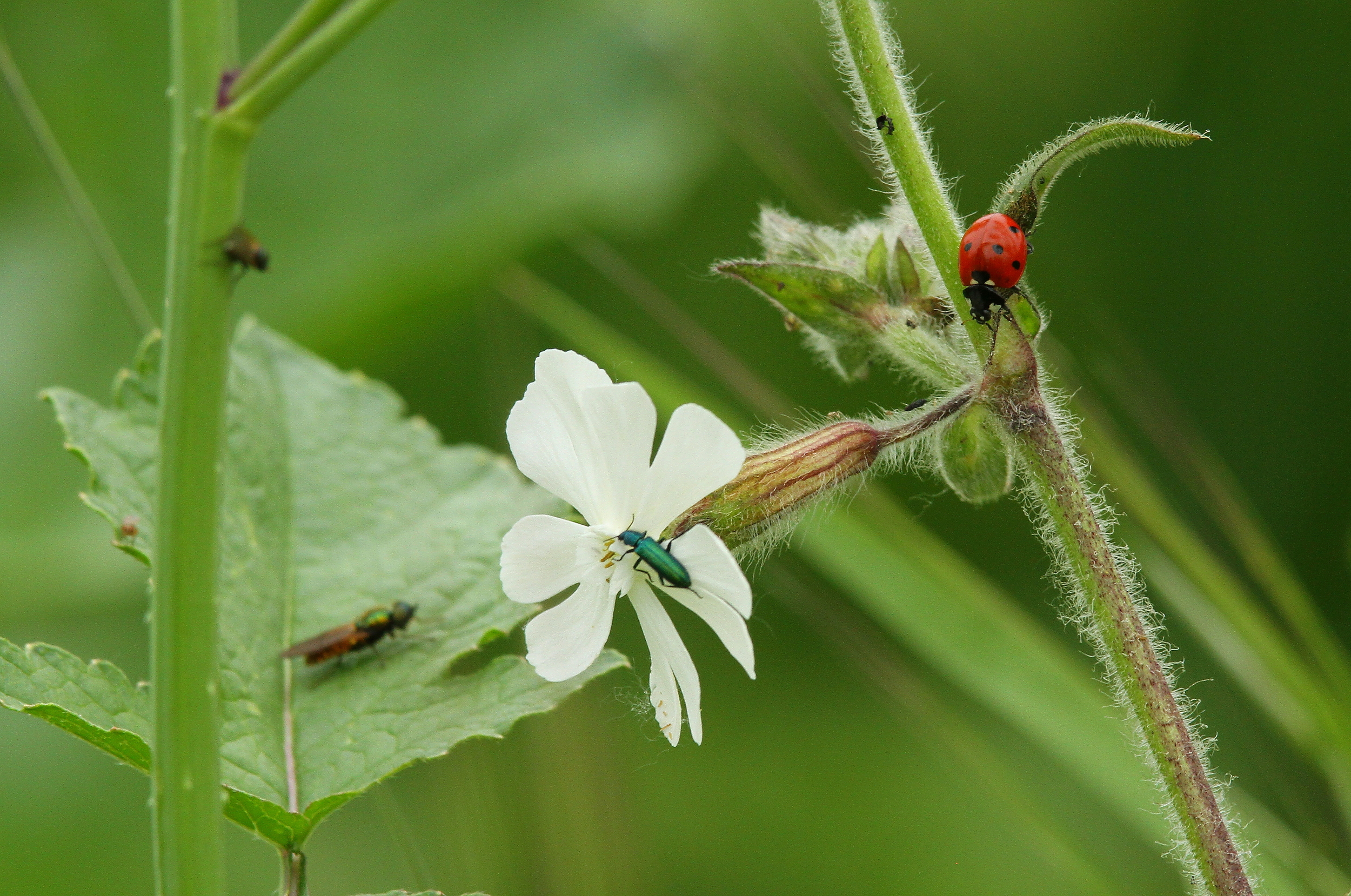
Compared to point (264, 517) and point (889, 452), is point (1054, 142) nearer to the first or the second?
point (889, 452)

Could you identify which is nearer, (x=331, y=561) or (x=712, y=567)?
(x=712, y=567)

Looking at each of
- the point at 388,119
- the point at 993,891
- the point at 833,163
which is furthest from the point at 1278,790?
the point at 388,119

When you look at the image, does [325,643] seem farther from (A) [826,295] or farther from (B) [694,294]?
(B) [694,294]

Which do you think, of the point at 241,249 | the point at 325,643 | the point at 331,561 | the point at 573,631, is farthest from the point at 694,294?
the point at 241,249

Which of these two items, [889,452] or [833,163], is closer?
[889,452]

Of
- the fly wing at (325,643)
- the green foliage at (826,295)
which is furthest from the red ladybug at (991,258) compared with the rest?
the fly wing at (325,643)

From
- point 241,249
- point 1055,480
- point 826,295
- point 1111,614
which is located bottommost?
point 1111,614

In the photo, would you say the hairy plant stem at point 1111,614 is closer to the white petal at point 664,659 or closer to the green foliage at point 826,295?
the green foliage at point 826,295
